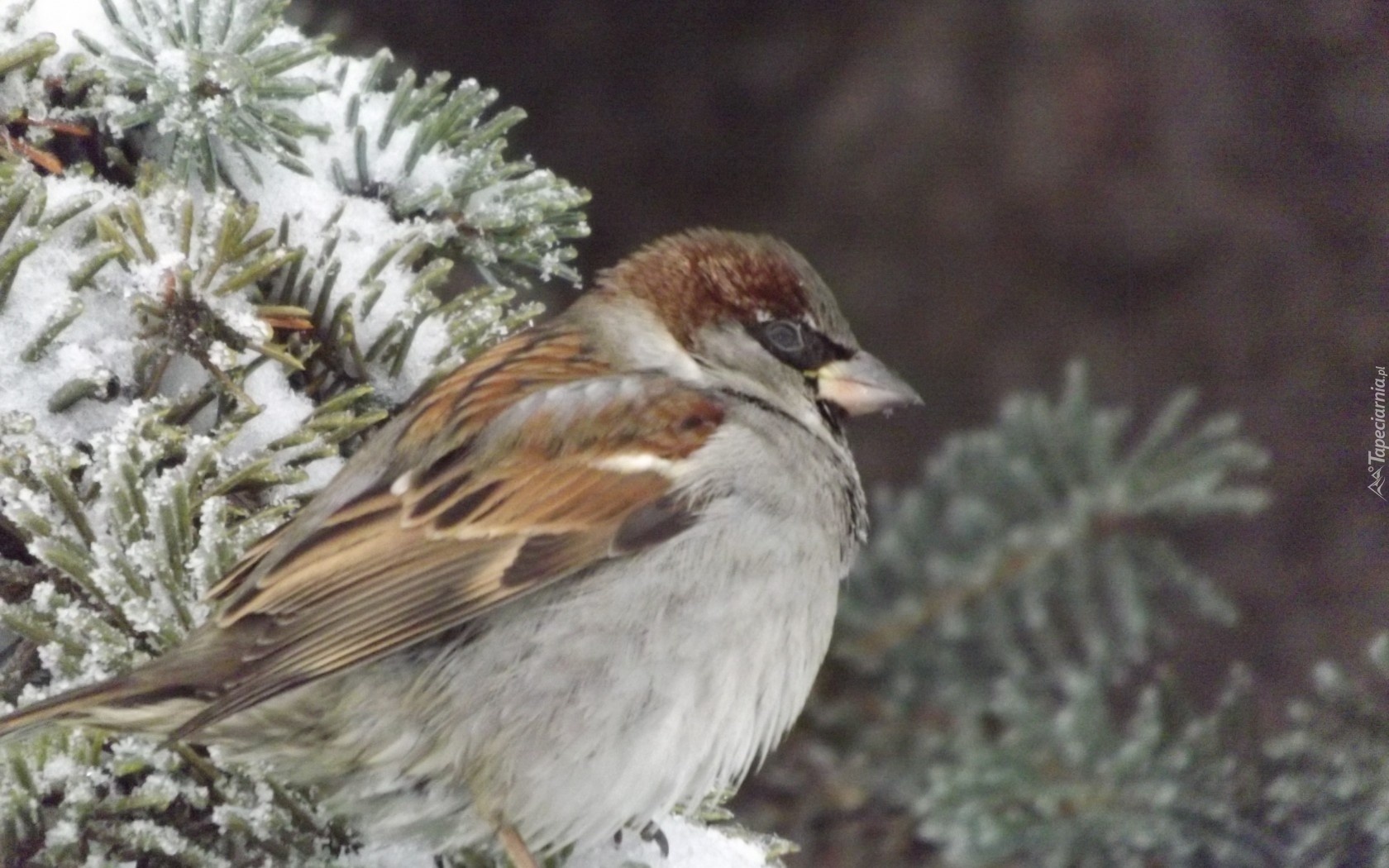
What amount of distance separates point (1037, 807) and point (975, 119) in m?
1.60

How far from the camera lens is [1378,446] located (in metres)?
2.78

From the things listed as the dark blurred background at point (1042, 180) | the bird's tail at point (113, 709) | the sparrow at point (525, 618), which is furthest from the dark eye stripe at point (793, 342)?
the dark blurred background at point (1042, 180)

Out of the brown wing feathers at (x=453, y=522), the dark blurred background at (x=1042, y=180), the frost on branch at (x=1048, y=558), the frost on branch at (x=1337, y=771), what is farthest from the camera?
the dark blurred background at (x=1042, y=180)

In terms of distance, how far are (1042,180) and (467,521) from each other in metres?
1.87

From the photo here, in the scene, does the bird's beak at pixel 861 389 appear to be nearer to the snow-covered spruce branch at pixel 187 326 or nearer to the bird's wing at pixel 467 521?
the bird's wing at pixel 467 521

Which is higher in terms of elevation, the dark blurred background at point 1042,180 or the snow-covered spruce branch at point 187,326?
the dark blurred background at point 1042,180

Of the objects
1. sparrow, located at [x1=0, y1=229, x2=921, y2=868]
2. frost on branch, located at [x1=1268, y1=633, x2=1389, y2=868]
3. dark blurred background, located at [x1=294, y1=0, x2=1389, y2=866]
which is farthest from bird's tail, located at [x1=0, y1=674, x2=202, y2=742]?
dark blurred background, located at [x1=294, y1=0, x2=1389, y2=866]

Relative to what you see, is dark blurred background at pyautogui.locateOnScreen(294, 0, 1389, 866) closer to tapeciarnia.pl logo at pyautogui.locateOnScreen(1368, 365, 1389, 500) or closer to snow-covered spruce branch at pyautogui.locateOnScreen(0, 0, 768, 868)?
tapeciarnia.pl logo at pyautogui.locateOnScreen(1368, 365, 1389, 500)

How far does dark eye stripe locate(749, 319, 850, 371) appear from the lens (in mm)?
1999

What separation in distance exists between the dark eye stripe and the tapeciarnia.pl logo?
4.07 ft

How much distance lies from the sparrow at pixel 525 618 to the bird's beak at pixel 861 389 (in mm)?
174

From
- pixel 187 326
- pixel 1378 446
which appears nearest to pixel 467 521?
pixel 187 326

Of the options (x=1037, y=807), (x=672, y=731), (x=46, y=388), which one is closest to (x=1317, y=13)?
(x=1037, y=807)

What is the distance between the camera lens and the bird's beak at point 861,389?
6.57 feet
